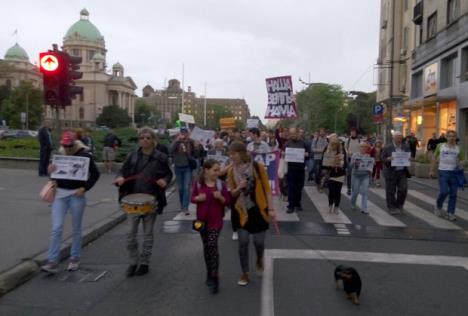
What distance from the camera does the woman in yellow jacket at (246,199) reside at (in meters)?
6.24

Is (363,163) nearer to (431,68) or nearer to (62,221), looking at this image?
(62,221)

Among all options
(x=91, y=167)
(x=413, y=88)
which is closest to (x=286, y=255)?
(x=91, y=167)

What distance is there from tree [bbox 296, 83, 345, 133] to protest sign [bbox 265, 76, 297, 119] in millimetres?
45459

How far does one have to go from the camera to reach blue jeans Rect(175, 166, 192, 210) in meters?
11.2

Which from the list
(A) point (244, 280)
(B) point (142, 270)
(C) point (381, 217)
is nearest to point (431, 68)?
(C) point (381, 217)

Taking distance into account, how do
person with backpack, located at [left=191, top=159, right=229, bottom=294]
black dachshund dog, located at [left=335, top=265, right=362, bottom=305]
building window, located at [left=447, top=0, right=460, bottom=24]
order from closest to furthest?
black dachshund dog, located at [left=335, top=265, right=362, bottom=305] → person with backpack, located at [left=191, top=159, right=229, bottom=294] → building window, located at [left=447, top=0, right=460, bottom=24]

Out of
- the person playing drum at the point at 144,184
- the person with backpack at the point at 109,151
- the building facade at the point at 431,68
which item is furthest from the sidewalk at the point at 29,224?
the building facade at the point at 431,68

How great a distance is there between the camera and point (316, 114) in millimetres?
72688

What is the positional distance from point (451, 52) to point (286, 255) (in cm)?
2485

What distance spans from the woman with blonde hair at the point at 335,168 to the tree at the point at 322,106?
51855mm

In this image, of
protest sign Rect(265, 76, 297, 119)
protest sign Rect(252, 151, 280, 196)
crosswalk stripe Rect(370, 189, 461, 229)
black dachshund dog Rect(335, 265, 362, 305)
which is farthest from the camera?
protest sign Rect(265, 76, 297, 119)

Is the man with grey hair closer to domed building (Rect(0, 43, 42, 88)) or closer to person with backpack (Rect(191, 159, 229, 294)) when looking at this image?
person with backpack (Rect(191, 159, 229, 294))

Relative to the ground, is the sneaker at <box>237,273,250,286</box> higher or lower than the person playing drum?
lower

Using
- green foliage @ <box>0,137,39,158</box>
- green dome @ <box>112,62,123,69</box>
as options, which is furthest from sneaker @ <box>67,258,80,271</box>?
green dome @ <box>112,62,123,69</box>
